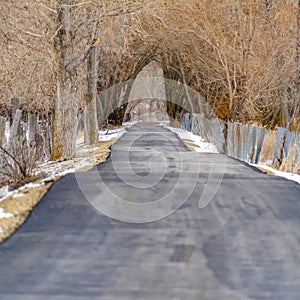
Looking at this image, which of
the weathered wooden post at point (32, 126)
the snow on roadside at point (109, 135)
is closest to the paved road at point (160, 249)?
the weathered wooden post at point (32, 126)

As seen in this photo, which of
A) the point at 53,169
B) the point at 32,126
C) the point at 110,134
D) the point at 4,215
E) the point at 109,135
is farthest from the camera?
the point at 110,134

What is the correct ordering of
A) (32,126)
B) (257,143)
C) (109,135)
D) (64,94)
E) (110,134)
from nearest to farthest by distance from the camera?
(257,143), (64,94), (32,126), (109,135), (110,134)

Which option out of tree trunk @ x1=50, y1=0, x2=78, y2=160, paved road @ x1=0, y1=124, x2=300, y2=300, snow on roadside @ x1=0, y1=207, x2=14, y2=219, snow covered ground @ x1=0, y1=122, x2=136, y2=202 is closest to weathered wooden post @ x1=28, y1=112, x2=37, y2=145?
tree trunk @ x1=50, y1=0, x2=78, y2=160

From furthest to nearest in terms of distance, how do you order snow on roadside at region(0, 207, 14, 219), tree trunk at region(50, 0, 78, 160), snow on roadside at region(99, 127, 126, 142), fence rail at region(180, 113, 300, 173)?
snow on roadside at region(99, 127, 126, 142) → tree trunk at region(50, 0, 78, 160) → fence rail at region(180, 113, 300, 173) → snow on roadside at region(0, 207, 14, 219)

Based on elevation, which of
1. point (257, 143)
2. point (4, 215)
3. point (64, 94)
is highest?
point (64, 94)

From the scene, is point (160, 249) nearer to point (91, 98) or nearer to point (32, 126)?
point (91, 98)

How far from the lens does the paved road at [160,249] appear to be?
4430mm

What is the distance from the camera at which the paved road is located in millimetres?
4430

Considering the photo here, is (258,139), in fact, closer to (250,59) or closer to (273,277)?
(250,59)

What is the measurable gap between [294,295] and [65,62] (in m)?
12.5

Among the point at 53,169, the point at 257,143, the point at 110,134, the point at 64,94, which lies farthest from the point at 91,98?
the point at 53,169

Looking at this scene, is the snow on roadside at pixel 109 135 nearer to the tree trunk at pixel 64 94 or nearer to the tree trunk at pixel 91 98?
the tree trunk at pixel 91 98

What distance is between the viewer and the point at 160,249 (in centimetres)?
542

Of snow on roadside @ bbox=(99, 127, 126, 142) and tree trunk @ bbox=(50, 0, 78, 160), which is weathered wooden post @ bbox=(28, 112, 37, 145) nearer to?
snow on roadside @ bbox=(99, 127, 126, 142)
